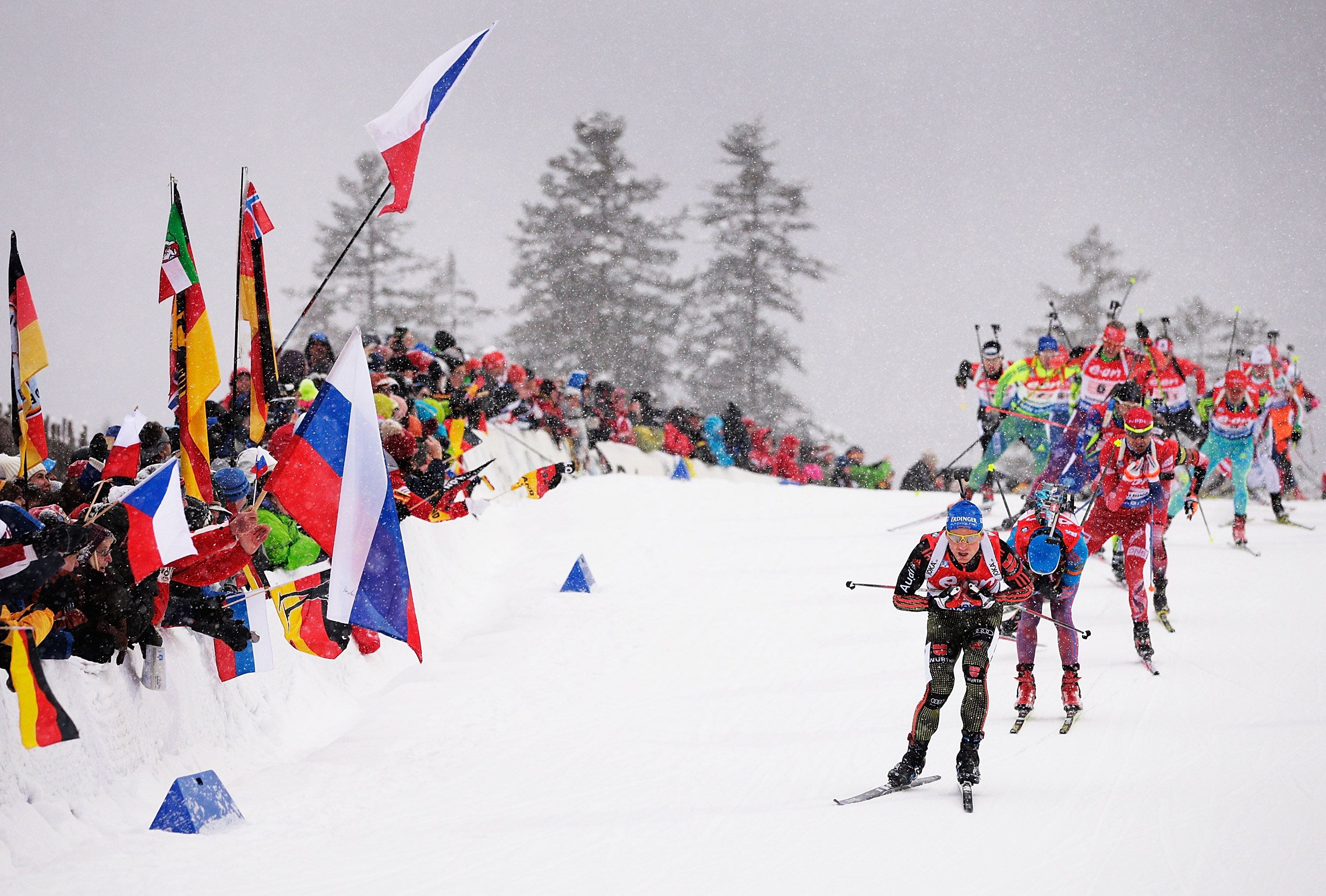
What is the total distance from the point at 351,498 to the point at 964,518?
11.1ft

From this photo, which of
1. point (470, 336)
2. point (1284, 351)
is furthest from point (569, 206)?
Result: point (1284, 351)

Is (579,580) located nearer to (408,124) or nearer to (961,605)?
(408,124)

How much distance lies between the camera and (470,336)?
41.8 metres

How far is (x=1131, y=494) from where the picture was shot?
31.4ft

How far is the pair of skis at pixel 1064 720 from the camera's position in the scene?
7.62 metres

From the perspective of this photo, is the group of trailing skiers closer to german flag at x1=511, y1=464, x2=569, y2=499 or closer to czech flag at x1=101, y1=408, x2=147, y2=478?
german flag at x1=511, y1=464, x2=569, y2=499

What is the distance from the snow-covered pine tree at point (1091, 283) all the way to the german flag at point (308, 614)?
119 ft

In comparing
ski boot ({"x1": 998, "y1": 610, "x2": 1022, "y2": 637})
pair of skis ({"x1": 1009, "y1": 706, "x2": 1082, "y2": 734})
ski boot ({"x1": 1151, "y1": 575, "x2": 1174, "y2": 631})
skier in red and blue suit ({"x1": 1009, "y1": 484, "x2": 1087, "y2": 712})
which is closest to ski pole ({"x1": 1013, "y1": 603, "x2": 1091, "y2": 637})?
skier in red and blue suit ({"x1": 1009, "y1": 484, "x2": 1087, "y2": 712})

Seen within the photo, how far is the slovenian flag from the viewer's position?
6488 mm

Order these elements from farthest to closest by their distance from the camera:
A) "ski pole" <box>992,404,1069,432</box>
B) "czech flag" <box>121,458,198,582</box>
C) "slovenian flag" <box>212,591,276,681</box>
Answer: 1. "ski pole" <box>992,404,1069,432</box>
2. "slovenian flag" <box>212,591,276,681</box>
3. "czech flag" <box>121,458,198,582</box>

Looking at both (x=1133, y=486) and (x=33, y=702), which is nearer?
(x=33, y=702)

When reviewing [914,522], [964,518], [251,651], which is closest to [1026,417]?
[914,522]

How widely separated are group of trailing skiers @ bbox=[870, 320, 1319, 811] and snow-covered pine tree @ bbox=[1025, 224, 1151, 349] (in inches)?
850

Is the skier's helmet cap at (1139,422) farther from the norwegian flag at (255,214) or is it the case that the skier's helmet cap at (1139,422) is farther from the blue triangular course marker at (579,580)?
the norwegian flag at (255,214)
